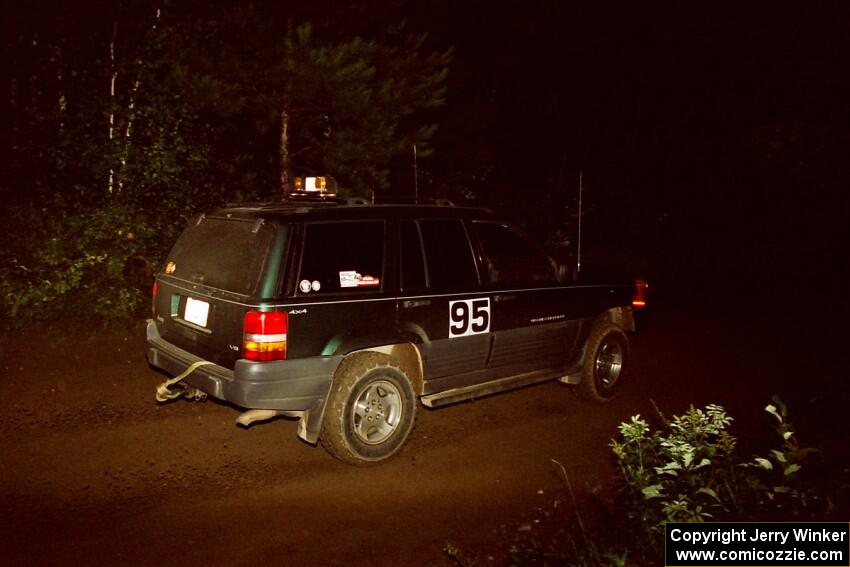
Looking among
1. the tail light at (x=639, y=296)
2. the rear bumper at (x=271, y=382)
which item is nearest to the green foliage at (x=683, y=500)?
the rear bumper at (x=271, y=382)

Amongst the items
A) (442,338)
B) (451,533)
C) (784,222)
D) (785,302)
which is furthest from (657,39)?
(451,533)

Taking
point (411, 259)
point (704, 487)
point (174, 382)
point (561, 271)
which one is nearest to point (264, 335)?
point (174, 382)

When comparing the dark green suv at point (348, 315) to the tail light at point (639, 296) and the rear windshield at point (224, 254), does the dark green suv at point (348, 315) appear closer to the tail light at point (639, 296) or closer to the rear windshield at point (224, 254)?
the rear windshield at point (224, 254)

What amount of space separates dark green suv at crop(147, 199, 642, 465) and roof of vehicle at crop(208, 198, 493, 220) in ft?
0.05

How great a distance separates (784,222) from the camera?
22.8 metres

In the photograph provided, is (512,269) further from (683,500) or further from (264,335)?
(683,500)

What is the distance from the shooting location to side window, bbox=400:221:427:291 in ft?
17.3

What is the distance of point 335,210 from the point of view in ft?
16.5

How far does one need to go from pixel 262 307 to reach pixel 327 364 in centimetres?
65

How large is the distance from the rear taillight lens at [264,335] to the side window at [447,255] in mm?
1315

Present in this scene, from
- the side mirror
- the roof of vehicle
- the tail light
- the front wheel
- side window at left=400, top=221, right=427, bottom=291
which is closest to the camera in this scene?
the roof of vehicle

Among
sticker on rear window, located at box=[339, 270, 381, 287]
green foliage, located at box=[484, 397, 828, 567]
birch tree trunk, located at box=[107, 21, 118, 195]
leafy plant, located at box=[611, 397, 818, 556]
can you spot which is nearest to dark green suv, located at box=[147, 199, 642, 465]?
sticker on rear window, located at box=[339, 270, 381, 287]

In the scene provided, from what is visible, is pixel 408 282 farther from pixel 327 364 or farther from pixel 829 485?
pixel 829 485

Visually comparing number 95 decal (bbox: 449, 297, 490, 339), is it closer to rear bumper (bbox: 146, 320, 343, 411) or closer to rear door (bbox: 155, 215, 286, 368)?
rear bumper (bbox: 146, 320, 343, 411)
